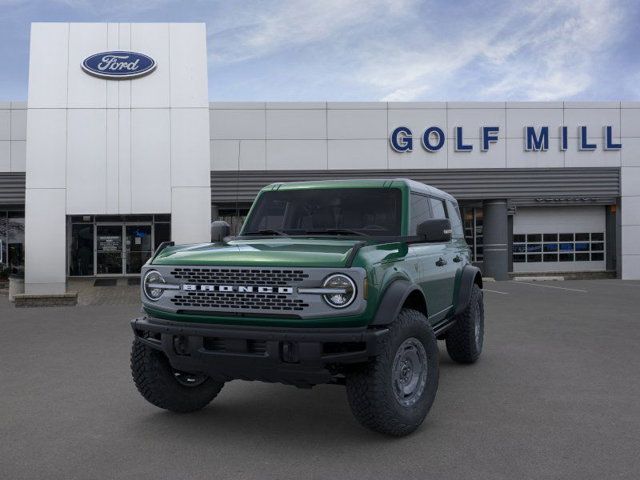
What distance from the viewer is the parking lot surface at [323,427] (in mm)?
3785

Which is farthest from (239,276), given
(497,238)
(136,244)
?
(497,238)

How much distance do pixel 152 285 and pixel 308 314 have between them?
1.32 m

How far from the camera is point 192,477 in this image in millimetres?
3639

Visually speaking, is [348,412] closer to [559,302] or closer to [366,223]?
[366,223]

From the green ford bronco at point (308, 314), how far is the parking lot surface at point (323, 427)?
332 millimetres

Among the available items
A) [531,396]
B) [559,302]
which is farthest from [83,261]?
[531,396]

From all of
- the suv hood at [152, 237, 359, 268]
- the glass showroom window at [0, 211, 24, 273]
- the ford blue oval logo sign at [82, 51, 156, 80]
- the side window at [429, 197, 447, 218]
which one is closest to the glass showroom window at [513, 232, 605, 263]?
the ford blue oval logo sign at [82, 51, 156, 80]

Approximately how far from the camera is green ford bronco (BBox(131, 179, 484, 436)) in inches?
153

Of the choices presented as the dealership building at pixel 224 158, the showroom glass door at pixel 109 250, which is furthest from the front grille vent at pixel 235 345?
the showroom glass door at pixel 109 250

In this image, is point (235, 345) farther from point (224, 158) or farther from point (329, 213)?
point (224, 158)

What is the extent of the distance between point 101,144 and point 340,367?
1520 cm

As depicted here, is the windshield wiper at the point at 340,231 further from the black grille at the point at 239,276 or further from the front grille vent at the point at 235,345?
the front grille vent at the point at 235,345

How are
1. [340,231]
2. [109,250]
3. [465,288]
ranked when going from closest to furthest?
[340,231]
[465,288]
[109,250]

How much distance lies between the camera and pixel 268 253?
4.14 m
